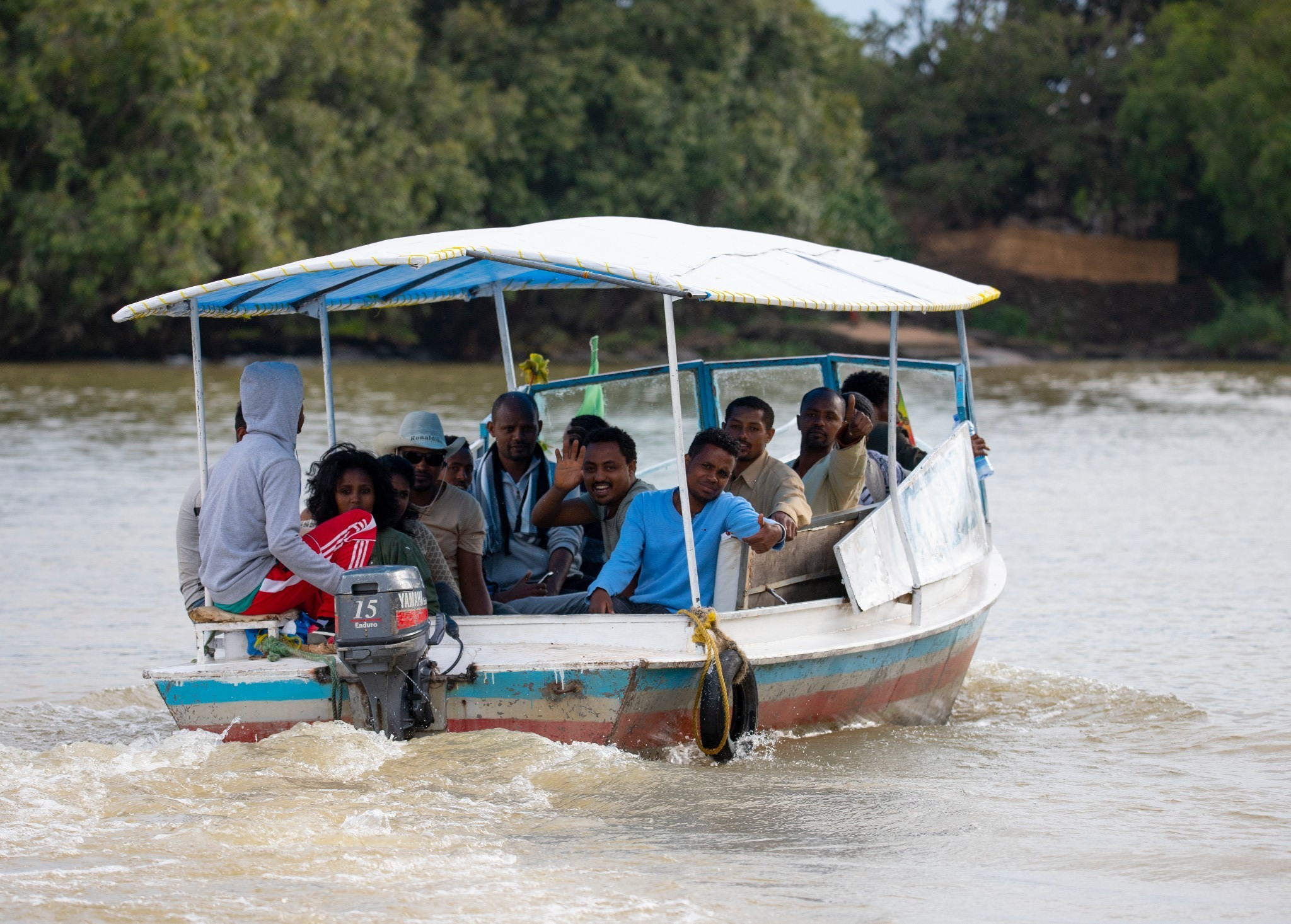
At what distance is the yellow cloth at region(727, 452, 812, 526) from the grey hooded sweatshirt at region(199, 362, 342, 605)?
5.74ft

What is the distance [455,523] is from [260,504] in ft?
3.36

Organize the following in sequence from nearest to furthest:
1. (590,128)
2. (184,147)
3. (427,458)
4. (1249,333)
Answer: (427,458), (184,147), (590,128), (1249,333)

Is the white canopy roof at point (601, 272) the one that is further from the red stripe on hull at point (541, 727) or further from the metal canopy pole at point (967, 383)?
the red stripe on hull at point (541, 727)

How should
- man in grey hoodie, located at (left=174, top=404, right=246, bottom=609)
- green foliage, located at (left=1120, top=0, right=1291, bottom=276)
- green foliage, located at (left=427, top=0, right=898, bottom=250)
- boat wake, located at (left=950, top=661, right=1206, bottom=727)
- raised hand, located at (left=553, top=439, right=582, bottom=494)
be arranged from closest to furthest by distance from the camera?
man in grey hoodie, located at (left=174, top=404, right=246, bottom=609)
raised hand, located at (left=553, top=439, right=582, bottom=494)
boat wake, located at (left=950, top=661, right=1206, bottom=727)
green foliage, located at (left=427, top=0, right=898, bottom=250)
green foliage, located at (left=1120, top=0, right=1291, bottom=276)

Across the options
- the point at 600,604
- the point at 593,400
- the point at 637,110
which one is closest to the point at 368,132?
the point at 637,110

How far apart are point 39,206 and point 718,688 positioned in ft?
79.6

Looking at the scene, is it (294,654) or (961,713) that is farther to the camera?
(961,713)

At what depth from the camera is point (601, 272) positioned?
199 inches

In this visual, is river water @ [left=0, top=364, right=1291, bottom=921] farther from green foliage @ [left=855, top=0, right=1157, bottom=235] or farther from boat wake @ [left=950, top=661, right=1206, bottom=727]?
green foliage @ [left=855, top=0, right=1157, bottom=235]

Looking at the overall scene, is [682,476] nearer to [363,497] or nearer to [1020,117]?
[363,497]

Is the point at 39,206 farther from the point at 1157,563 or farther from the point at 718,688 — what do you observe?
the point at 718,688

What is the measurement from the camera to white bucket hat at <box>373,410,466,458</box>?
6.17 meters

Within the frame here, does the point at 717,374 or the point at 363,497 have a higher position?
the point at 717,374

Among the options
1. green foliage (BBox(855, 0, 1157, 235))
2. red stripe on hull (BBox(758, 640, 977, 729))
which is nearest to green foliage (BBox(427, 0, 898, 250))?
green foliage (BBox(855, 0, 1157, 235))
